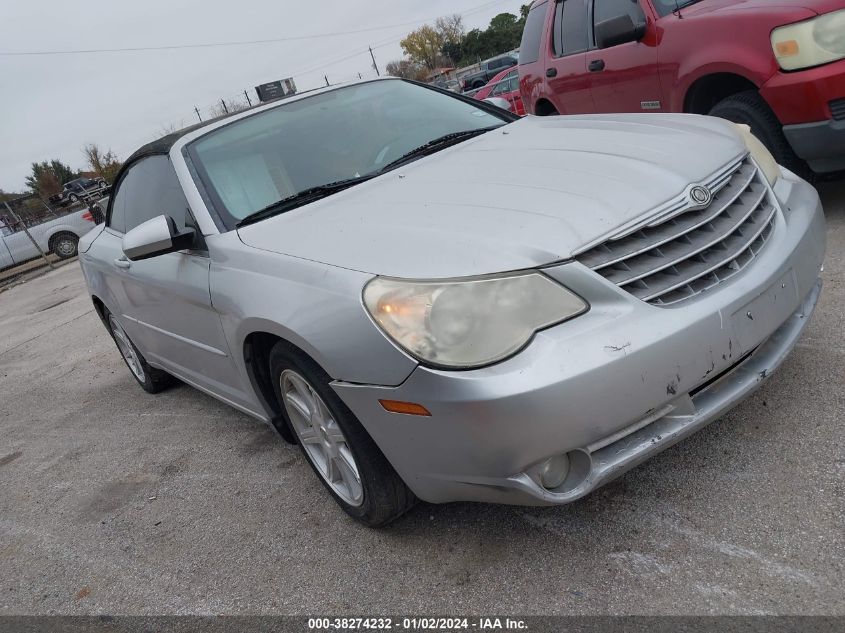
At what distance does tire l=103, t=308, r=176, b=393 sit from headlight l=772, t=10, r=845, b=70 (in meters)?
4.18

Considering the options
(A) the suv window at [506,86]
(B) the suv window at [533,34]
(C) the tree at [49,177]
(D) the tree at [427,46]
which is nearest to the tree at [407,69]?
(D) the tree at [427,46]

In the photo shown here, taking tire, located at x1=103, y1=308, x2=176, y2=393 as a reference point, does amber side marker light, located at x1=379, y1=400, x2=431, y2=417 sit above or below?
above

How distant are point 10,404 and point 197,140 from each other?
3.68 metres

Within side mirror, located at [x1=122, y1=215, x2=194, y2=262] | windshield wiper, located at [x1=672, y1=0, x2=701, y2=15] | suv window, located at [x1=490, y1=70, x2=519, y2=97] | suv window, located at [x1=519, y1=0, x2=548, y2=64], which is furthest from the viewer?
suv window, located at [x1=490, y1=70, x2=519, y2=97]

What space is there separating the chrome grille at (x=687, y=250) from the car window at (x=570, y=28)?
3843mm

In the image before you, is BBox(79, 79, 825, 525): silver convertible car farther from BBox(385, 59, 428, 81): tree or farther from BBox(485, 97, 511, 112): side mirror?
BBox(385, 59, 428, 81): tree

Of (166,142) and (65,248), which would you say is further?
(65,248)

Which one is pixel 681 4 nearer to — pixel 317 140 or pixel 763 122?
pixel 763 122

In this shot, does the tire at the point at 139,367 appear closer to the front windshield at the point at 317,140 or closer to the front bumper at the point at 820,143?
the front windshield at the point at 317,140

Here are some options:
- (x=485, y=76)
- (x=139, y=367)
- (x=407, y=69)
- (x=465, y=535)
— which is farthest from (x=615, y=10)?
(x=407, y=69)

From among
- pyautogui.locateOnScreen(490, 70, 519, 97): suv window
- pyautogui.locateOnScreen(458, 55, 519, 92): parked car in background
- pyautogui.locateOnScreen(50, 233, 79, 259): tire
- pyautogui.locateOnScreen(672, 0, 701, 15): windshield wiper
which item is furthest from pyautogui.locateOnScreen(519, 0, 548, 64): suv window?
pyautogui.locateOnScreen(458, 55, 519, 92): parked car in background

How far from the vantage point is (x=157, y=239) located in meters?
2.80

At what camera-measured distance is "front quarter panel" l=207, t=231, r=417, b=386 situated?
2.01 meters

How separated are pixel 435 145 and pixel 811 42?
88.2 inches
